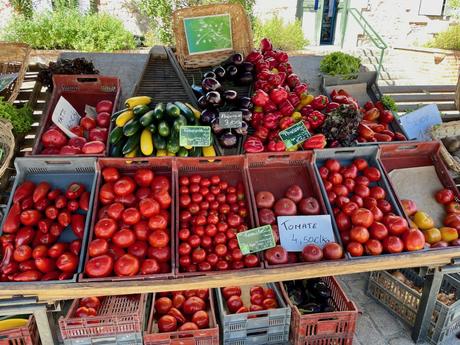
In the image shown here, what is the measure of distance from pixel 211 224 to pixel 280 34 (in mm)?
8077

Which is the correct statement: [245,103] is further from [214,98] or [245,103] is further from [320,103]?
[320,103]

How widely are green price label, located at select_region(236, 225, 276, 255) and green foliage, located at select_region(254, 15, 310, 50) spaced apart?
25.5 feet

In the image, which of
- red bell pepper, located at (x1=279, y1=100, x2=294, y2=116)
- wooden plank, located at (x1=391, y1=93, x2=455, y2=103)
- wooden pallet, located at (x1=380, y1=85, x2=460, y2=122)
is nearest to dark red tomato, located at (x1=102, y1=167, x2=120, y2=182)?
red bell pepper, located at (x1=279, y1=100, x2=294, y2=116)

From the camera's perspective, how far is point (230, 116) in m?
2.81

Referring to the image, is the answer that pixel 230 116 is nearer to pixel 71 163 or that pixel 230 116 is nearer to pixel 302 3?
pixel 71 163

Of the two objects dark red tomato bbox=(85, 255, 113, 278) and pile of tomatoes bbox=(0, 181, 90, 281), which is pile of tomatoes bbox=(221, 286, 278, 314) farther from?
pile of tomatoes bbox=(0, 181, 90, 281)

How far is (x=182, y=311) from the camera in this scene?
271cm

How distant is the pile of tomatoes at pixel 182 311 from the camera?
8.34 feet

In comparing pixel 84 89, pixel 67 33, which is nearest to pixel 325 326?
pixel 84 89

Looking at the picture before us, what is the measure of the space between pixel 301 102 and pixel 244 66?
601 millimetres

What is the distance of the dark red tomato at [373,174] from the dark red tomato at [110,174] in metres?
1.79

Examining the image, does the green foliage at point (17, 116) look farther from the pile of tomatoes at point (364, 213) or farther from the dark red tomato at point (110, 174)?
the pile of tomatoes at point (364, 213)

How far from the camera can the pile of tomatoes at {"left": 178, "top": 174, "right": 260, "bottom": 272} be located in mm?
2365

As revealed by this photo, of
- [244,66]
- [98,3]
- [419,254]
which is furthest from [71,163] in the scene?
[98,3]
